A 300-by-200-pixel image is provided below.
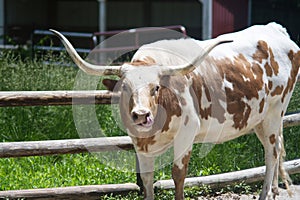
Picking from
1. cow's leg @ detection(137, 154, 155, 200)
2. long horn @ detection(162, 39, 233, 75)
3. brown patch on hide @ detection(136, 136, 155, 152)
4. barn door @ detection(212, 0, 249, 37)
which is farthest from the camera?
barn door @ detection(212, 0, 249, 37)

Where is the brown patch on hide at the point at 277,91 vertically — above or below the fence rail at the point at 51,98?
above

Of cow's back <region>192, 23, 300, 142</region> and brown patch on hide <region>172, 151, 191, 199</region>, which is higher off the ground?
cow's back <region>192, 23, 300, 142</region>

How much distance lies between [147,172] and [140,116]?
103 centimetres

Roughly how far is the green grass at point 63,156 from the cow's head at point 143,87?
4.65 ft

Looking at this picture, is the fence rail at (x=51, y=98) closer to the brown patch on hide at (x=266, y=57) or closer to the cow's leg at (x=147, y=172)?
the cow's leg at (x=147, y=172)

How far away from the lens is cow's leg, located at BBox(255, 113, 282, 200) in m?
6.24

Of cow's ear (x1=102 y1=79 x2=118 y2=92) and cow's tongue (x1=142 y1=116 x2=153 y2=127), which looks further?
cow's ear (x1=102 y1=79 x2=118 y2=92)

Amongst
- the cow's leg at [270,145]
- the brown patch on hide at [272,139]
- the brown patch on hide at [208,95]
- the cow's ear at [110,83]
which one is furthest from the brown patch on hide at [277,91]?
the cow's ear at [110,83]

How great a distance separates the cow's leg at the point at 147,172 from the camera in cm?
548

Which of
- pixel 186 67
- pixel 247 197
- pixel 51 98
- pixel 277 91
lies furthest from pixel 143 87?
pixel 247 197

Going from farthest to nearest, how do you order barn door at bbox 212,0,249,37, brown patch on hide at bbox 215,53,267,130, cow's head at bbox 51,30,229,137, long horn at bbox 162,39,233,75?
barn door at bbox 212,0,249,37
brown patch on hide at bbox 215,53,267,130
long horn at bbox 162,39,233,75
cow's head at bbox 51,30,229,137

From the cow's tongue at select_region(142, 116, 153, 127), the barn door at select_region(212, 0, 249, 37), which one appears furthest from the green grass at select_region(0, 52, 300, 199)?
the barn door at select_region(212, 0, 249, 37)

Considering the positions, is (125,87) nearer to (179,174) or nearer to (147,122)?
(147,122)

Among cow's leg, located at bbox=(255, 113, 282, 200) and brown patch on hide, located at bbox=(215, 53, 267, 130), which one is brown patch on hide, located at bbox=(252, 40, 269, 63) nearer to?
brown patch on hide, located at bbox=(215, 53, 267, 130)
